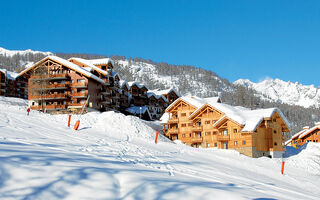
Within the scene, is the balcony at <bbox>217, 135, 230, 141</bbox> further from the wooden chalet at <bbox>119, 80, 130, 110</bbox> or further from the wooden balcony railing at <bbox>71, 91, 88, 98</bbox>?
the wooden chalet at <bbox>119, 80, 130, 110</bbox>

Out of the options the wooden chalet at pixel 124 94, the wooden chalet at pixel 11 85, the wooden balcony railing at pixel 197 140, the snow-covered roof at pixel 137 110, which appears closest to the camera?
the wooden balcony railing at pixel 197 140

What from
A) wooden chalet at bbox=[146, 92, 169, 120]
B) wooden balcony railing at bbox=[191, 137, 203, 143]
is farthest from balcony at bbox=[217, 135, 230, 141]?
wooden chalet at bbox=[146, 92, 169, 120]

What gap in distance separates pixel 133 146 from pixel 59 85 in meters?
40.6

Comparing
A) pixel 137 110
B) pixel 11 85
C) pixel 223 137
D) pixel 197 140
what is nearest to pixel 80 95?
pixel 137 110

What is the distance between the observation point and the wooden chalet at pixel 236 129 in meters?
42.1

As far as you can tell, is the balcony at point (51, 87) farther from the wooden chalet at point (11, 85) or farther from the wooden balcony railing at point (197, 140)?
the wooden balcony railing at point (197, 140)

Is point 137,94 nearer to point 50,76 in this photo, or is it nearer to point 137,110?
point 137,110

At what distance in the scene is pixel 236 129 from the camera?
43.6 metres

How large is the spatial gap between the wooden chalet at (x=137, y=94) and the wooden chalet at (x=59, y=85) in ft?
70.4

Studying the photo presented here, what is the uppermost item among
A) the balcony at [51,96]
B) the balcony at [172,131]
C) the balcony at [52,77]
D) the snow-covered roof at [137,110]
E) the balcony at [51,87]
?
the balcony at [52,77]

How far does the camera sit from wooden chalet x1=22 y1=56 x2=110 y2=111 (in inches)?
2228

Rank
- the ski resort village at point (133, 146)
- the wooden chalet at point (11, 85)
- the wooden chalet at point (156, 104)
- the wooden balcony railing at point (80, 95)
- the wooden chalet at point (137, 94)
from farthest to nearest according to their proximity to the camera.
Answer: the wooden chalet at point (156, 104) < the wooden chalet at point (137, 94) < the wooden chalet at point (11, 85) < the wooden balcony railing at point (80, 95) < the ski resort village at point (133, 146)

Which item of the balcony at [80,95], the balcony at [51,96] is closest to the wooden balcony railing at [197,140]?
the balcony at [80,95]

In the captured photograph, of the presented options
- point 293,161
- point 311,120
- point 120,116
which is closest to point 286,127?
point 293,161
